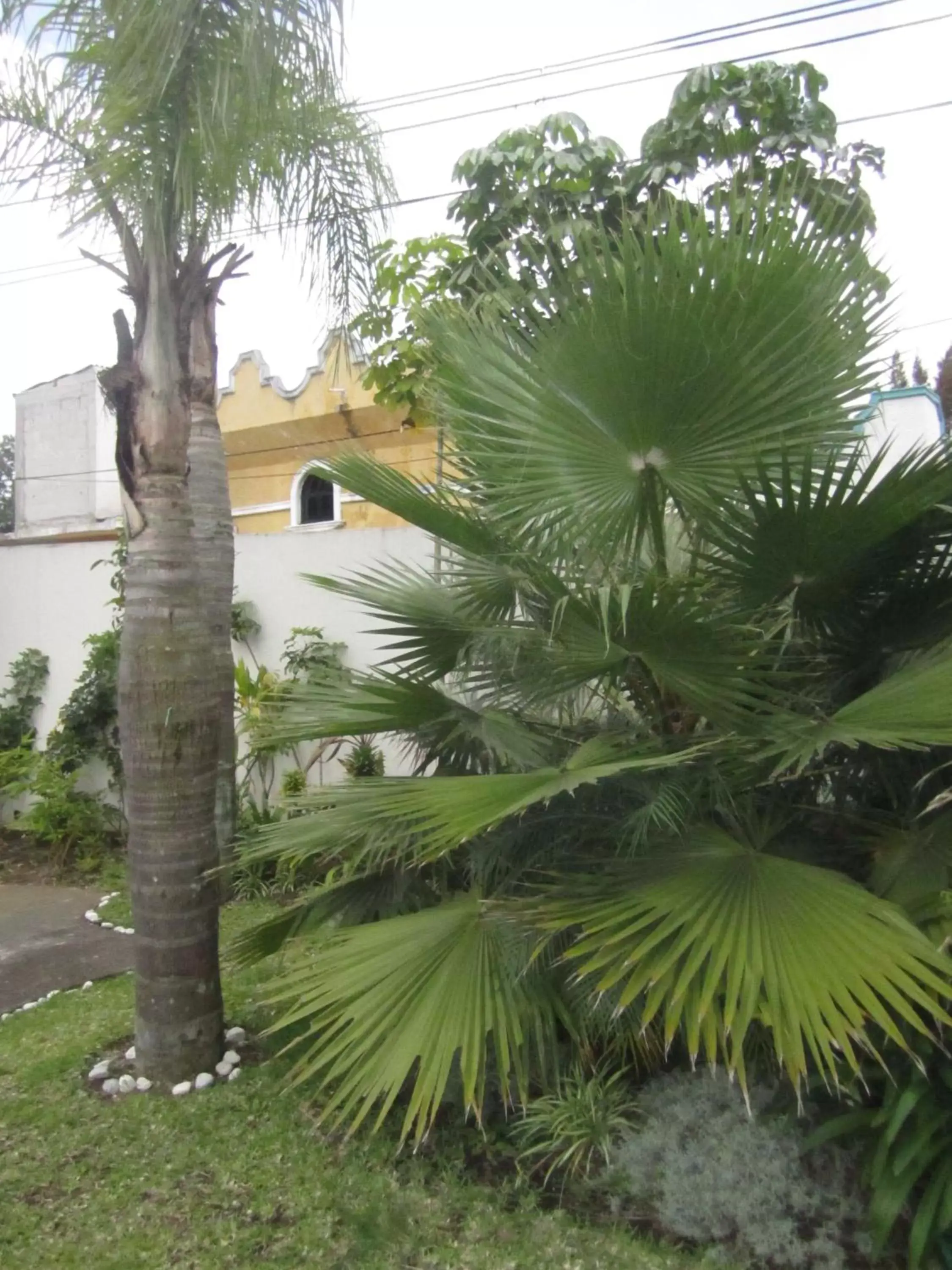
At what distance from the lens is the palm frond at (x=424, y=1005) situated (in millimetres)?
2607

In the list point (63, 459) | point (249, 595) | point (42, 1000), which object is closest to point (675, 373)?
point (42, 1000)

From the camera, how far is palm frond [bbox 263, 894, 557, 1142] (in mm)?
2607

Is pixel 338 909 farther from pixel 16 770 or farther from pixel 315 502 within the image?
pixel 315 502

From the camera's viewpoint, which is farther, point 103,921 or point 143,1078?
point 103,921

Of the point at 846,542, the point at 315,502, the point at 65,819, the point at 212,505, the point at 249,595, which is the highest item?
the point at 315,502

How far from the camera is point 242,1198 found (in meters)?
3.02

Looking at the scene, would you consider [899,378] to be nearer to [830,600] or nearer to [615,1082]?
[830,600]

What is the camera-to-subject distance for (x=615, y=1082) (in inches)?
125

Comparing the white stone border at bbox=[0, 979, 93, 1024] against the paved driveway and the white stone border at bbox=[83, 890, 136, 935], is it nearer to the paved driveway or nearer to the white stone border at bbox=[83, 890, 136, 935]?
the paved driveway

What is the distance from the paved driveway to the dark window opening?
6878mm

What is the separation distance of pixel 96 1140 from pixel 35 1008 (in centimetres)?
165

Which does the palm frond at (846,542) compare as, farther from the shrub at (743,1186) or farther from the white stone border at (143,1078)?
the white stone border at (143,1078)

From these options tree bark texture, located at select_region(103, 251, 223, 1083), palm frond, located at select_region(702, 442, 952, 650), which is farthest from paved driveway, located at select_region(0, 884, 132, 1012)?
palm frond, located at select_region(702, 442, 952, 650)

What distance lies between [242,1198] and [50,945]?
345cm
